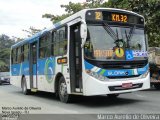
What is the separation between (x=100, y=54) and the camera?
12.1 meters

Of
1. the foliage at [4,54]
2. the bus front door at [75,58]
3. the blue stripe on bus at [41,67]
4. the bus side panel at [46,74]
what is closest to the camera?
the bus front door at [75,58]

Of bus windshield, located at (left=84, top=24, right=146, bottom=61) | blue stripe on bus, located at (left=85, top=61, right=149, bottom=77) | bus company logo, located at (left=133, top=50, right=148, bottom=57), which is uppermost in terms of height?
bus windshield, located at (left=84, top=24, right=146, bottom=61)

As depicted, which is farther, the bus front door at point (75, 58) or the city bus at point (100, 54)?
the bus front door at point (75, 58)

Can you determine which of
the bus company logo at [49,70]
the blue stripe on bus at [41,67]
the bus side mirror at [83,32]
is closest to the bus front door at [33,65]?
the blue stripe on bus at [41,67]

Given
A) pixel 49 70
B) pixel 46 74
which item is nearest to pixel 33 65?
pixel 46 74

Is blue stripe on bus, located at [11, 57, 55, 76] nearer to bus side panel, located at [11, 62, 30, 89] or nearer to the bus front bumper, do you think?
bus side panel, located at [11, 62, 30, 89]

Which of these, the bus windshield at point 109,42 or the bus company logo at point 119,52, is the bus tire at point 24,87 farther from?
the bus company logo at point 119,52

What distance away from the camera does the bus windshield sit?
12.1m

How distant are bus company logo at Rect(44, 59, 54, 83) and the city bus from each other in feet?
1.22

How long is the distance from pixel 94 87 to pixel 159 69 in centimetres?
848

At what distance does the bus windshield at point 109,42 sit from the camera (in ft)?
39.7

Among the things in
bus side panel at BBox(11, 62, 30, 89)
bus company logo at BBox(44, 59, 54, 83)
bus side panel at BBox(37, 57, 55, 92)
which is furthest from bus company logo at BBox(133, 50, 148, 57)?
bus side panel at BBox(11, 62, 30, 89)

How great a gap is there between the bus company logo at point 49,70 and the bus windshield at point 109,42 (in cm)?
342

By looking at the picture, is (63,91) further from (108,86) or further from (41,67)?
(41,67)
